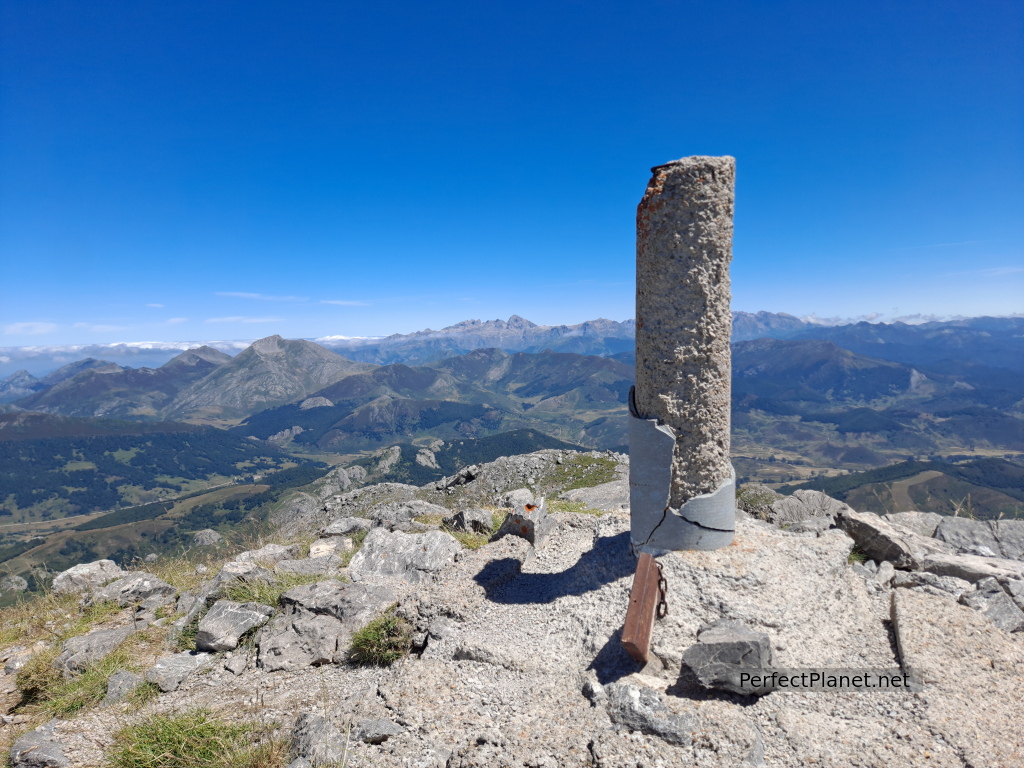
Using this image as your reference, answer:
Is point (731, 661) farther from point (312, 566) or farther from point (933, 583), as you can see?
point (312, 566)

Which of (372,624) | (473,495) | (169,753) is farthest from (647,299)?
(473,495)

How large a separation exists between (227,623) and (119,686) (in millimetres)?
1727

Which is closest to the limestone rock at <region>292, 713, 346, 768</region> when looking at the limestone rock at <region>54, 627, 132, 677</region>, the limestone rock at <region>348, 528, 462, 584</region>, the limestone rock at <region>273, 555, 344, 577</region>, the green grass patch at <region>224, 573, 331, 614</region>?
the green grass patch at <region>224, 573, 331, 614</region>

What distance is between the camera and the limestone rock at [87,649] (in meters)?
8.41

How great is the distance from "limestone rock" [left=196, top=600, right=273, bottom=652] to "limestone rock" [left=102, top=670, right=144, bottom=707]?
110cm

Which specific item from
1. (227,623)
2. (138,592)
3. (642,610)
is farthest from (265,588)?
(642,610)

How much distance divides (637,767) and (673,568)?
3820 mm

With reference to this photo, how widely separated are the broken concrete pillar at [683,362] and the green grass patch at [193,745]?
22.1 ft

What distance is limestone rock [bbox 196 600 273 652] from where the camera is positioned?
8.93 metres

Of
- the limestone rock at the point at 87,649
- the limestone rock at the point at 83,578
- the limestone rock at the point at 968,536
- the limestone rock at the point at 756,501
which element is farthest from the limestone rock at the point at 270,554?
the limestone rock at the point at 968,536

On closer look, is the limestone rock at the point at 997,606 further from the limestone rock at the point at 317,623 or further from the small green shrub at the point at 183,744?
the small green shrub at the point at 183,744

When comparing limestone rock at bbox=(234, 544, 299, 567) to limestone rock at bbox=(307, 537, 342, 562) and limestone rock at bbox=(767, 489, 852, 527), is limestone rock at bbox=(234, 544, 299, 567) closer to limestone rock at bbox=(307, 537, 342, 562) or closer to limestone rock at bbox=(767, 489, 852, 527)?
limestone rock at bbox=(307, 537, 342, 562)

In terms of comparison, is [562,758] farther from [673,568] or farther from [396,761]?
[673,568]

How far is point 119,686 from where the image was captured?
25.5ft
